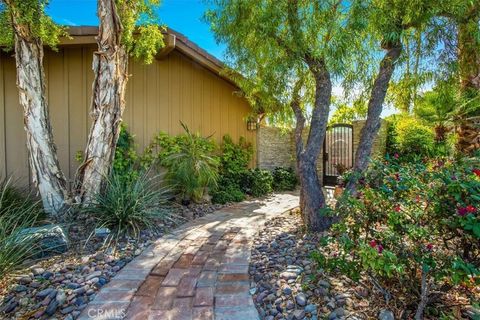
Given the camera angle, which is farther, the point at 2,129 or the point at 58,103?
the point at 58,103

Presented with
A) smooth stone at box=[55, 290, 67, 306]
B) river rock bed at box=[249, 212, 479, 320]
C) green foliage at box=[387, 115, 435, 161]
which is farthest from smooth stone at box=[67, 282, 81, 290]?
green foliage at box=[387, 115, 435, 161]

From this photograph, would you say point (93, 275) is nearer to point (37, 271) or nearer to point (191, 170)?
point (37, 271)

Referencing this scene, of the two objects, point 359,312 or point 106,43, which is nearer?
point 359,312

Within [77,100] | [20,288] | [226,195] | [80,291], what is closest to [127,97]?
[77,100]

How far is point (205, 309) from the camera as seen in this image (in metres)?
2.26

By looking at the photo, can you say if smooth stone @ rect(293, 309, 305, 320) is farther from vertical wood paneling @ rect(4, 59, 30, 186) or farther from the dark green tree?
vertical wood paneling @ rect(4, 59, 30, 186)

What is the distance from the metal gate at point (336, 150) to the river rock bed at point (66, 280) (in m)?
7.26

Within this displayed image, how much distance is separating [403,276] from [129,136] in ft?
17.3

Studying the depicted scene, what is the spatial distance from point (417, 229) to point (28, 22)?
558 cm

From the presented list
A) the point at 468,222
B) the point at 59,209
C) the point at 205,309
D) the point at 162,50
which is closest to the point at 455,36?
the point at 468,222

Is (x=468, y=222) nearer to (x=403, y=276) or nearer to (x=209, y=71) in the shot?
(x=403, y=276)

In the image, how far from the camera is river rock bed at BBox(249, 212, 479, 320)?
2146 millimetres

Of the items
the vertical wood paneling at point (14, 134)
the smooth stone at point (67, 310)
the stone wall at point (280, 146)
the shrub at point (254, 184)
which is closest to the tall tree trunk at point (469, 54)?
the stone wall at point (280, 146)

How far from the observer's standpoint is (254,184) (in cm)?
772
